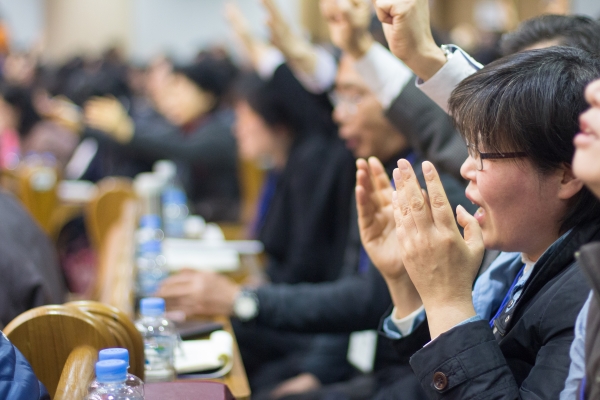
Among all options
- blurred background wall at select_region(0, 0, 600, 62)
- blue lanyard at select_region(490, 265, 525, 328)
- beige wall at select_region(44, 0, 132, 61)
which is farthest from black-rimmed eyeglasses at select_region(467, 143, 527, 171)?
beige wall at select_region(44, 0, 132, 61)

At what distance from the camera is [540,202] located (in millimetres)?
1163

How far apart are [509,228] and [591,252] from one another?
31 centimetres

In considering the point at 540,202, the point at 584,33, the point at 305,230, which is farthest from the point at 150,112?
the point at 540,202

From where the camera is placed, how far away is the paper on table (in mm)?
1635

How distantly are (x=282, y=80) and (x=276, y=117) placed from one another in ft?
0.76

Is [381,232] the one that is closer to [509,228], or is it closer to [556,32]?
[509,228]

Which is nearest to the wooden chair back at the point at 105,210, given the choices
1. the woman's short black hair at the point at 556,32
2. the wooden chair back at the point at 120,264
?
the wooden chair back at the point at 120,264

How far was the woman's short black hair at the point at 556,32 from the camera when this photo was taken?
1651mm

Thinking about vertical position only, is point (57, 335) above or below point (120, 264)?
above

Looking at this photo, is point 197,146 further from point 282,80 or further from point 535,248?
point 535,248

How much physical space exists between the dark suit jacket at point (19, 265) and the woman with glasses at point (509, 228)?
0.94 metres

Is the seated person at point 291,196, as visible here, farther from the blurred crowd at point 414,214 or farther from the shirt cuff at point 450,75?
the shirt cuff at point 450,75

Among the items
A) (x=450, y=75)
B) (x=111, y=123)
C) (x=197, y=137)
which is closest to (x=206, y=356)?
(x=450, y=75)

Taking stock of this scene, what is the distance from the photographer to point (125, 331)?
129 cm
